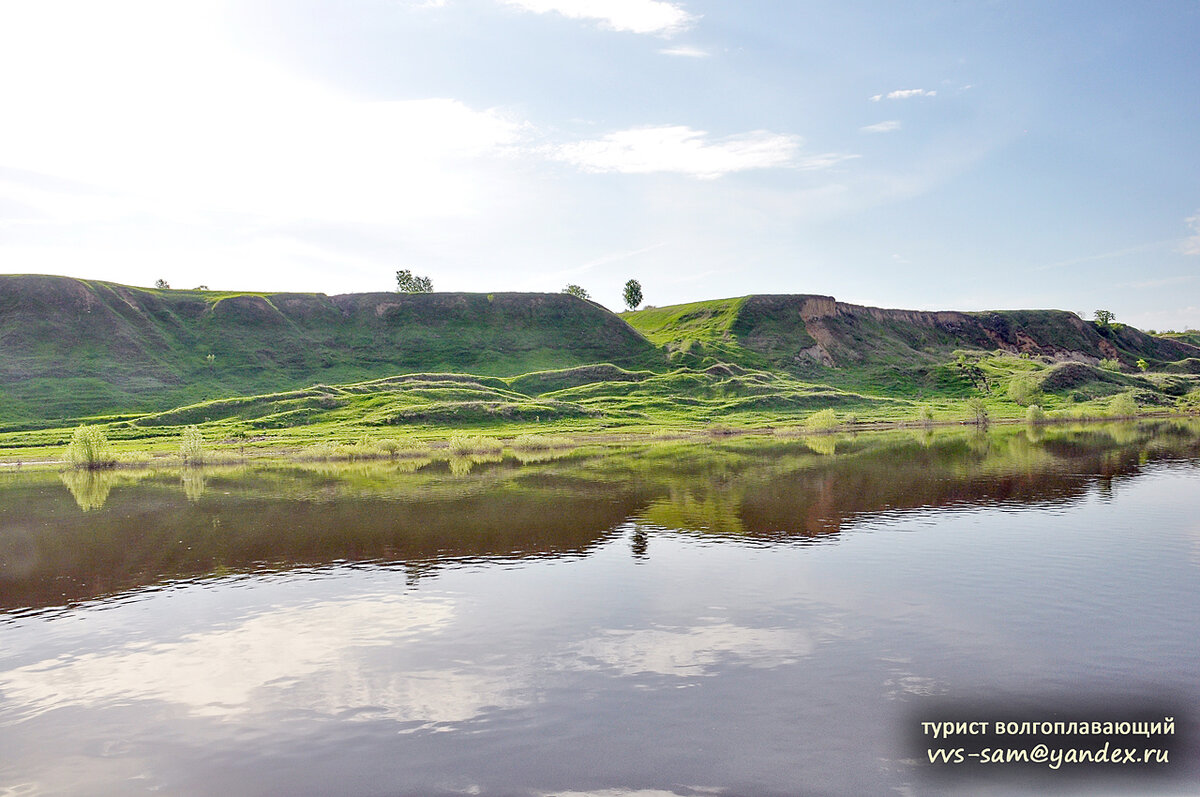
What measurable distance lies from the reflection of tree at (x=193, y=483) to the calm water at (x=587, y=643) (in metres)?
10.7

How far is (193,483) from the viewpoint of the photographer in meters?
70.9

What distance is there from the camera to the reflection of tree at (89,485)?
5850cm

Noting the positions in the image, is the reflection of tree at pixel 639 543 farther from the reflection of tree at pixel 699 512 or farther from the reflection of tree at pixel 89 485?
the reflection of tree at pixel 89 485

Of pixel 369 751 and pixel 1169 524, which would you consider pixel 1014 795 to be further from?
pixel 1169 524

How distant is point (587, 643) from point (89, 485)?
66.9 m

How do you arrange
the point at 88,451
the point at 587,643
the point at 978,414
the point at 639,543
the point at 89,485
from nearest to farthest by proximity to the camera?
1. the point at 587,643
2. the point at 639,543
3. the point at 89,485
4. the point at 88,451
5. the point at 978,414

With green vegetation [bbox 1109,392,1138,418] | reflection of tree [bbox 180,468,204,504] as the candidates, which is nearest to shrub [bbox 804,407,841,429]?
green vegetation [bbox 1109,392,1138,418]

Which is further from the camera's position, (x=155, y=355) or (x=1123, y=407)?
(x=155, y=355)

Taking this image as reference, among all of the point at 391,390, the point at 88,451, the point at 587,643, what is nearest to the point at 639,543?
the point at 587,643

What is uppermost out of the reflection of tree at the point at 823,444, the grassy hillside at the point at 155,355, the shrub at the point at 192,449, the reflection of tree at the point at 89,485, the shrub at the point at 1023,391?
the grassy hillside at the point at 155,355

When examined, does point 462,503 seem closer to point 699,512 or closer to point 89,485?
point 699,512

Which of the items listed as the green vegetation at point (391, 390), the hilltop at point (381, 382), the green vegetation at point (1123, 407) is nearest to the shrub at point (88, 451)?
the green vegetation at point (391, 390)

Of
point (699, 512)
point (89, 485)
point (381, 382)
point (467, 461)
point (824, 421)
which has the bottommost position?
point (89, 485)

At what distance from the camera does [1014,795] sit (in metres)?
15.3
